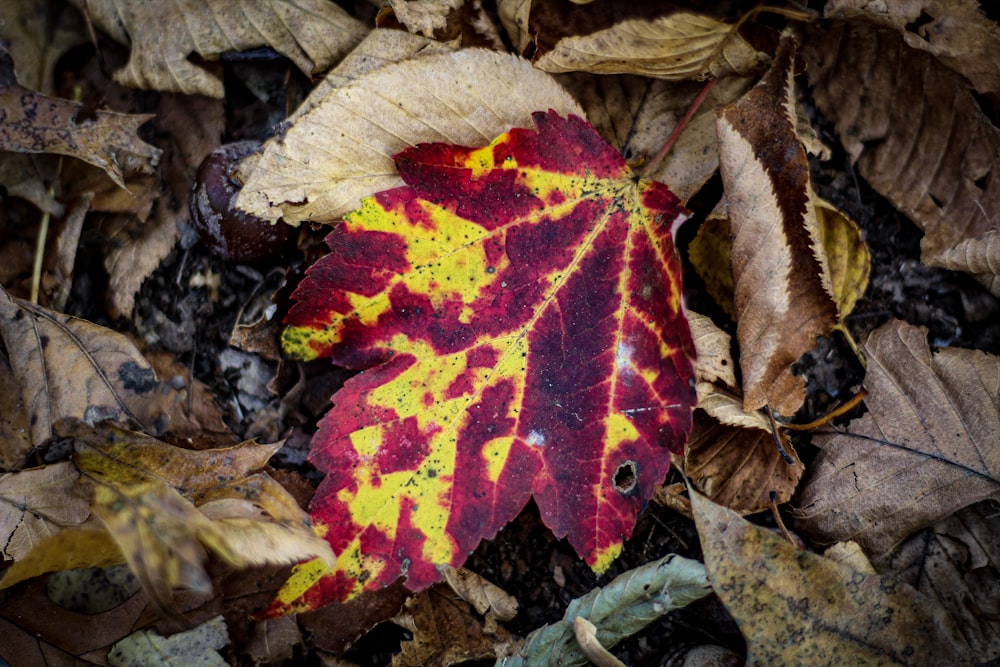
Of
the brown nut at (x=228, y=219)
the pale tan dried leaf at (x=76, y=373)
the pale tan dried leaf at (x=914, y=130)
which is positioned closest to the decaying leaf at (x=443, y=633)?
the pale tan dried leaf at (x=76, y=373)

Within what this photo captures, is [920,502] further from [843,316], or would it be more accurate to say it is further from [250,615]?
[250,615]

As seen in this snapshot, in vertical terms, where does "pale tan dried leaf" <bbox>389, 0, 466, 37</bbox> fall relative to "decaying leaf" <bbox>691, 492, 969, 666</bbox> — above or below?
above

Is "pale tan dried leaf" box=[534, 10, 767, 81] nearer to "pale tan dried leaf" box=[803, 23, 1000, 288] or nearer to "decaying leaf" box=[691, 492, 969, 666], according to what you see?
"pale tan dried leaf" box=[803, 23, 1000, 288]

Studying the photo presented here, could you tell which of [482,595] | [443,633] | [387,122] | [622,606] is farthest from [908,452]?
[387,122]

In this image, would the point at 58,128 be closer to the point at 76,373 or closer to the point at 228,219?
the point at 228,219

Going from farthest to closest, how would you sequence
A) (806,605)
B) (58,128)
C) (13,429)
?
1. (58,128)
2. (13,429)
3. (806,605)

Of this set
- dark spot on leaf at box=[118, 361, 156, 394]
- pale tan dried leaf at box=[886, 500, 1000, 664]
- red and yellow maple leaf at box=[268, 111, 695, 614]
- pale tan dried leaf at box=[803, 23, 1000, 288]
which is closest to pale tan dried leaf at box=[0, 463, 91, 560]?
dark spot on leaf at box=[118, 361, 156, 394]

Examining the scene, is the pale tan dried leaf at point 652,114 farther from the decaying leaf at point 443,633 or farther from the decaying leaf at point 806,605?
the decaying leaf at point 443,633

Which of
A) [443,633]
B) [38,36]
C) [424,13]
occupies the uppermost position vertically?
[424,13]
